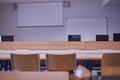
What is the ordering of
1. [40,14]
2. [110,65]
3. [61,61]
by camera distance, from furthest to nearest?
[40,14] → [110,65] → [61,61]

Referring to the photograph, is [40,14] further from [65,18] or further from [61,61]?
[61,61]

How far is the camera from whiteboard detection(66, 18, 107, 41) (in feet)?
23.9

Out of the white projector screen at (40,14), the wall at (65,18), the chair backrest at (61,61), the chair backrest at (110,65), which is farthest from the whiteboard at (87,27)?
the chair backrest at (61,61)

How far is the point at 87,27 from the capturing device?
24.1 ft

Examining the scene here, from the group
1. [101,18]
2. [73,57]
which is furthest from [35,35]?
[73,57]

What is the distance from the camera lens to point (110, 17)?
7285 millimetres

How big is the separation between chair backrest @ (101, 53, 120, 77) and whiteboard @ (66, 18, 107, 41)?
4.31 m

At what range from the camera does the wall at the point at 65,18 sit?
7.29 metres

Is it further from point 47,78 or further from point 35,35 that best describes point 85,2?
point 47,78

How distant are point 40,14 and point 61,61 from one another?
4.92 meters

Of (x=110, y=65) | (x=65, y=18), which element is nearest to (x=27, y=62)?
(x=110, y=65)

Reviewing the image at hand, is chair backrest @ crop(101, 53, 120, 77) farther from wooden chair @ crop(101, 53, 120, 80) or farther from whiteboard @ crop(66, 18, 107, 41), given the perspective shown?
whiteboard @ crop(66, 18, 107, 41)

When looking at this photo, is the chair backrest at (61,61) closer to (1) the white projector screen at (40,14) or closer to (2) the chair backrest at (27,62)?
(2) the chair backrest at (27,62)

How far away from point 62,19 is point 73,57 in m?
4.71
